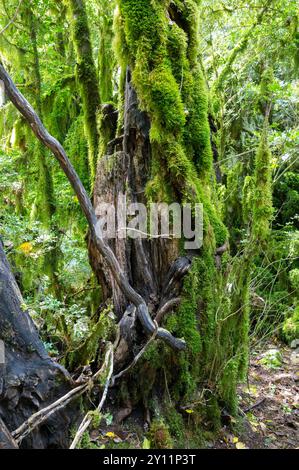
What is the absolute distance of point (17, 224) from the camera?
4566 mm

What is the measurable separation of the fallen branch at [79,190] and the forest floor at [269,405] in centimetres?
Result: 135

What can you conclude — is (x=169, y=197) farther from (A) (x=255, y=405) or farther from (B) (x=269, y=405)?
(B) (x=269, y=405)

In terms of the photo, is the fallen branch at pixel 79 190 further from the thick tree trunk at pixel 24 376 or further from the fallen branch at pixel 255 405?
the fallen branch at pixel 255 405

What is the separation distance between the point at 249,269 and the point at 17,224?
2761mm

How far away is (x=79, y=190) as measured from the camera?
2867 mm

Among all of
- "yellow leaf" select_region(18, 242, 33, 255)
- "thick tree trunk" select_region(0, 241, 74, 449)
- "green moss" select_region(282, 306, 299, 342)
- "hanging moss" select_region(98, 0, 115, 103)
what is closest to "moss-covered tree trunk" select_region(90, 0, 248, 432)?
"thick tree trunk" select_region(0, 241, 74, 449)

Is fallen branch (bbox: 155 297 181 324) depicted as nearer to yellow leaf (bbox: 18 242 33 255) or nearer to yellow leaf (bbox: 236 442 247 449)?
yellow leaf (bbox: 236 442 247 449)

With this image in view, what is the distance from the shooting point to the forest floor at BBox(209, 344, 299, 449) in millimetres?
3953

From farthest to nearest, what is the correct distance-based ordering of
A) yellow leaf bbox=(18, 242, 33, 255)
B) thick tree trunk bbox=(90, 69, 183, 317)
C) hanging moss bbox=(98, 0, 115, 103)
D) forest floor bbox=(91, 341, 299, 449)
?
hanging moss bbox=(98, 0, 115, 103) → yellow leaf bbox=(18, 242, 33, 255) → thick tree trunk bbox=(90, 69, 183, 317) → forest floor bbox=(91, 341, 299, 449)

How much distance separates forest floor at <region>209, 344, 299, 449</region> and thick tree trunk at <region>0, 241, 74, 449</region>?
Result: 1.69 m

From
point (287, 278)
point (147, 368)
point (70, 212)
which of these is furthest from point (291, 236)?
point (147, 368)

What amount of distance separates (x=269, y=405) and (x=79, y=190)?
387 cm

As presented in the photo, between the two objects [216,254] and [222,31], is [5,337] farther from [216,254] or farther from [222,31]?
[222,31]

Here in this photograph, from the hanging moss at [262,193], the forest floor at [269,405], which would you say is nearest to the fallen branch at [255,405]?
the forest floor at [269,405]
